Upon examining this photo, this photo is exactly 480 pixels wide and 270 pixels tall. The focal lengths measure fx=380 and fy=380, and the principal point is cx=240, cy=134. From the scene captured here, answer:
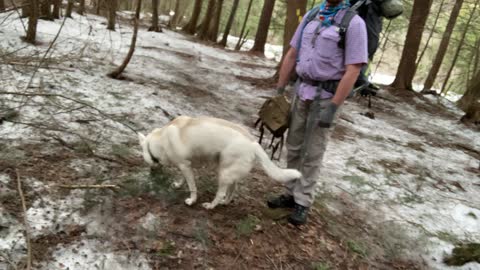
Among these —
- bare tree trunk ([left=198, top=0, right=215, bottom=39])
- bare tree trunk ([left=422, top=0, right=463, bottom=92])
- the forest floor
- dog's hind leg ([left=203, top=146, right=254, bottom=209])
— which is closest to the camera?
the forest floor

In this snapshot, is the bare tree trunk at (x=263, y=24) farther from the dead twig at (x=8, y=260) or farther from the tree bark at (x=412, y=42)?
the dead twig at (x=8, y=260)

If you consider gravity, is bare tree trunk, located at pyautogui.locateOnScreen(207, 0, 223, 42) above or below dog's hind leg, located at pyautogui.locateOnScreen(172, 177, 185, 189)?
above

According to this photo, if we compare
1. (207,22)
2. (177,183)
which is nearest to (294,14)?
(177,183)

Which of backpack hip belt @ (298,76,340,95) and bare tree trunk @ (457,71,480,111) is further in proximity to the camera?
bare tree trunk @ (457,71,480,111)

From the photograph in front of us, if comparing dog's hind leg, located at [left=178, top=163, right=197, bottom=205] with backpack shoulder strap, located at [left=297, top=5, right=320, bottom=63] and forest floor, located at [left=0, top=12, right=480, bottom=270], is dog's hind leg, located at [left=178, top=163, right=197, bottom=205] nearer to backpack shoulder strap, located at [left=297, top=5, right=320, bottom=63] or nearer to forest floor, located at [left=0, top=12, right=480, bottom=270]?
forest floor, located at [left=0, top=12, right=480, bottom=270]

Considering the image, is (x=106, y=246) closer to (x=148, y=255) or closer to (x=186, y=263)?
(x=148, y=255)

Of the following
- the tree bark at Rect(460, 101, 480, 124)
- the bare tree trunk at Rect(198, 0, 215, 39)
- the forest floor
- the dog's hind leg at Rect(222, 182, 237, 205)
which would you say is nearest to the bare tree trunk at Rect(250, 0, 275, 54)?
the bare tree trunk at Rect(198, 0, 215, 39)

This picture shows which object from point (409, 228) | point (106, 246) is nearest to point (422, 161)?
point (409, 228)

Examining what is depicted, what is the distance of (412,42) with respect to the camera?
49.8 ft

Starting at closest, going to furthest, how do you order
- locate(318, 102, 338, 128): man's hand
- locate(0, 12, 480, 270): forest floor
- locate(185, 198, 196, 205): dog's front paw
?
locate(0, 12, 480, 270): forest floor < locate(318, 102, 338, 128): man's hand < locate(185, 198, 196, 205): dog's front paw

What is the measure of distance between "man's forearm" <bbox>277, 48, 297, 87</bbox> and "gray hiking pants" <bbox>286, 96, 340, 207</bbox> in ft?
1.13

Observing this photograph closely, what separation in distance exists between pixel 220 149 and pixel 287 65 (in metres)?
1.25

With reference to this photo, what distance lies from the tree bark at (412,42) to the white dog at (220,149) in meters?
13.4

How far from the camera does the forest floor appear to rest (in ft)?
11.3
